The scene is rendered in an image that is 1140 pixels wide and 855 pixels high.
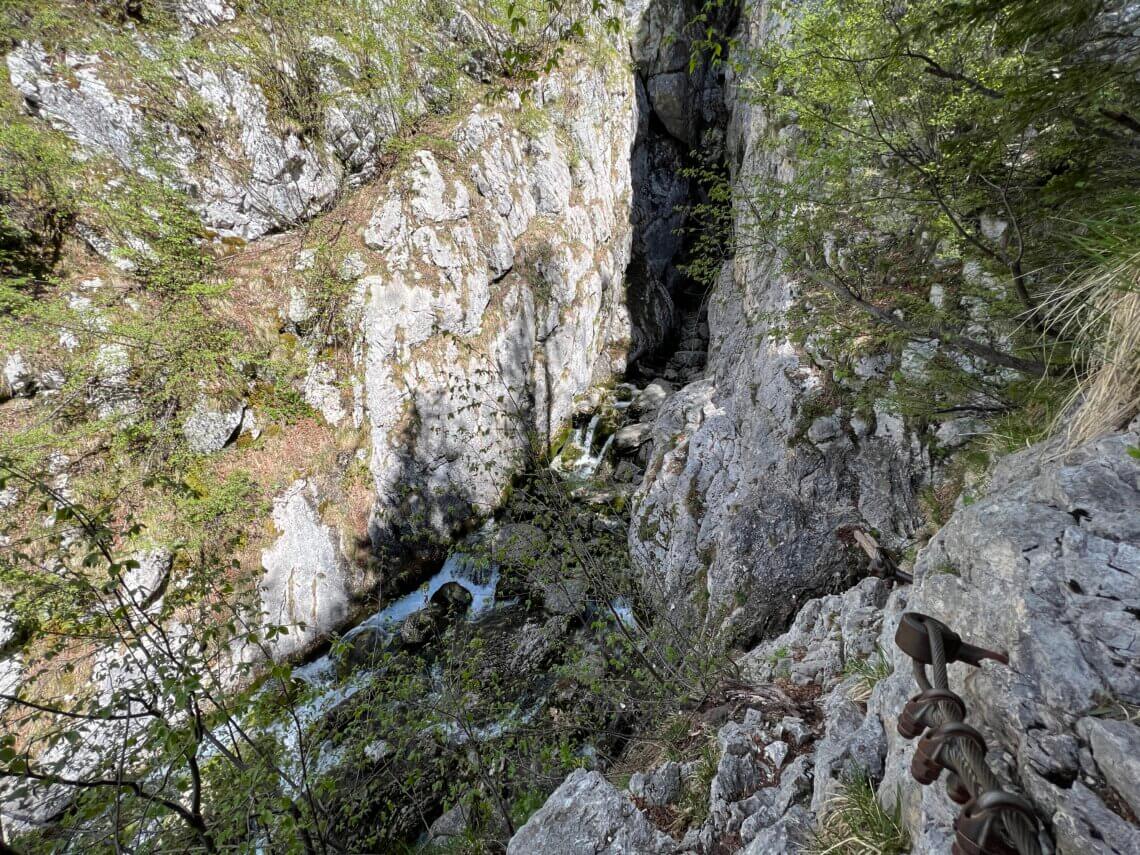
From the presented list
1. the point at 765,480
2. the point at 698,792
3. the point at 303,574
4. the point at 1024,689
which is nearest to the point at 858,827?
the point at 1024,689

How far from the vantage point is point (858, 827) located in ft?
5.68

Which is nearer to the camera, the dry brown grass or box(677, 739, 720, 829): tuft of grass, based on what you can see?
the dry brown grass

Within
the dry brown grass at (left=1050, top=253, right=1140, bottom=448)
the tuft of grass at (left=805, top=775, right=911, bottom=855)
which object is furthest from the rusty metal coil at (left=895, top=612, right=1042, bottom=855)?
the dry brown grass at (left=1050, top=253, right=1140, bottom=448)

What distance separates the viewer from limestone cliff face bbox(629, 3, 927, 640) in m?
6.00

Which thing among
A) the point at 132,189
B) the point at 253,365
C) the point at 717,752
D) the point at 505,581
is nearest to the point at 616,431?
the point at 505,581

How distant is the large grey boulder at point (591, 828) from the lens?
2369 millimetres

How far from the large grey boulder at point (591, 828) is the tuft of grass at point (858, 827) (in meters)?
0.96

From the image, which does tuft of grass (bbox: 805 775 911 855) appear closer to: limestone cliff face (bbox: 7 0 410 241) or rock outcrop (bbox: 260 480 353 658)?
rock outcrop (bbox: 260 480 353 658)

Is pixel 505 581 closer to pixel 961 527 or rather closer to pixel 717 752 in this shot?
pixel 717 752

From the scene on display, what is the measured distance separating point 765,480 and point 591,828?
231 inches

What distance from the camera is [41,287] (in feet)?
26.7

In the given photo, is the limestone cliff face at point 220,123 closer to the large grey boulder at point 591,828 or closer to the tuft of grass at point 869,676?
the large grey boulder at point 591,828

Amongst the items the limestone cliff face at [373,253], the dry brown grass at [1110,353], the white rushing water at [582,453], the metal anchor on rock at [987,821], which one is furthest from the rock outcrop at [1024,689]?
the white rushing water at [582,453]

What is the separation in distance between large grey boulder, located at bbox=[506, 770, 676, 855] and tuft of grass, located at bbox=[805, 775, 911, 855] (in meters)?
0.96
